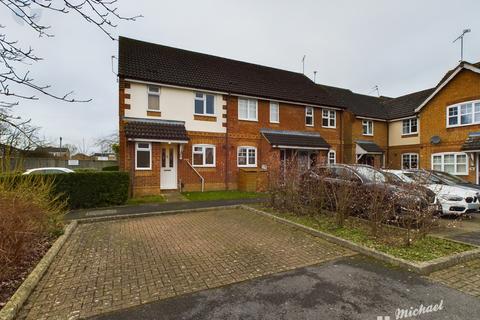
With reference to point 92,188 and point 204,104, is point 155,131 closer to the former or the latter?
point 204,104

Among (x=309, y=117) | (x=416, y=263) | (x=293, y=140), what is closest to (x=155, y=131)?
(x=293, y=140)

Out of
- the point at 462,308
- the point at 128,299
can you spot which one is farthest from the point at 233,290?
the point at 462,308

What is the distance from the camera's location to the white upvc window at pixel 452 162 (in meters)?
17.0


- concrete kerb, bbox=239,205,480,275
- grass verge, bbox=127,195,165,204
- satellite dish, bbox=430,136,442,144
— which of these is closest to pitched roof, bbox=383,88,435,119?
satellite dish, bbox=430,136,442,144

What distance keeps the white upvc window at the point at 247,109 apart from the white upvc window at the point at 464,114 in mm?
12974

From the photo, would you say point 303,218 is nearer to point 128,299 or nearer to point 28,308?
point 128,299

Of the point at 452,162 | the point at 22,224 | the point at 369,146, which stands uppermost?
the point at 369,146

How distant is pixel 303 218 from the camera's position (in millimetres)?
8570

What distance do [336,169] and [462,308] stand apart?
18.8ft

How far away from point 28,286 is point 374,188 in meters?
6.99

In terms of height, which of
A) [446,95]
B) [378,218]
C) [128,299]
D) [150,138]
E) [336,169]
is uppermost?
[446,95]

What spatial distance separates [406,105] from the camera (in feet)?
79.4

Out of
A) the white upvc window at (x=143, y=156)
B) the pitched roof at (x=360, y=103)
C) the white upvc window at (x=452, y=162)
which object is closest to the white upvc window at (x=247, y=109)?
the white upvc window at (x=143, y=156)

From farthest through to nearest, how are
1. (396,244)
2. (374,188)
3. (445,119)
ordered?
(445,119)
(374,188)
(396,244)
